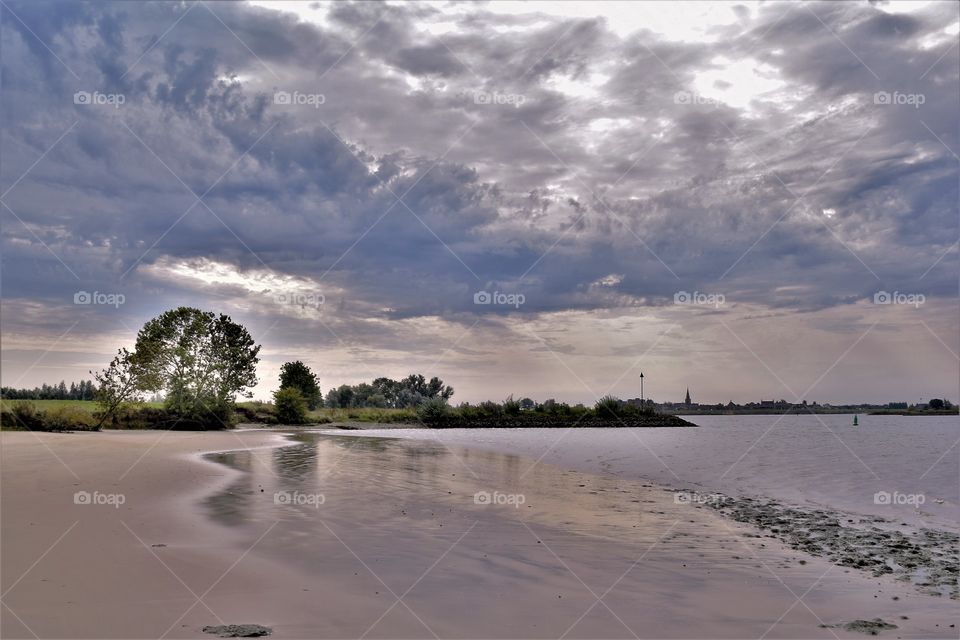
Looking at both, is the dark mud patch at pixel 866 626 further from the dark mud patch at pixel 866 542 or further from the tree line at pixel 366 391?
the tree line at pixel 366 391

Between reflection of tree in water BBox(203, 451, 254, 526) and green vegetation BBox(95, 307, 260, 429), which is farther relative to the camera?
green vegetation BBox(95, 307, 260, 429)

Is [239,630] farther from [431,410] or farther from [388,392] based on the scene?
[388,392]

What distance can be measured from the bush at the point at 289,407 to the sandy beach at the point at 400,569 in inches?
1438

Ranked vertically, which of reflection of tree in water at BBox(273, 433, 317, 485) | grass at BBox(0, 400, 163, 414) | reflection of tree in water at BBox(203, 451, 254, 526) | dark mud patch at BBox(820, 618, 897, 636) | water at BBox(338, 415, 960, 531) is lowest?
water at BBox(338, 415, 960, 531)

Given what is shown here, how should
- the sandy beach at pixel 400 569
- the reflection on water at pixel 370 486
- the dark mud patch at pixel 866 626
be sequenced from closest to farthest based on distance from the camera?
the sandy beach at pixel 400 569 < the dark mud patch at pixel 866 626 < the reflection on water at pixel 370 486

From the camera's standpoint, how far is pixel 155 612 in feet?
18.5

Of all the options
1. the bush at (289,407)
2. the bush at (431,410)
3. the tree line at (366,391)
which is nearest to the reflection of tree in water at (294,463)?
the bush at (289,407)

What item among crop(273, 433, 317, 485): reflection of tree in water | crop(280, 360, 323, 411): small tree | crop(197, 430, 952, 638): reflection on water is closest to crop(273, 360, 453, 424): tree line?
crop(280, 360, 323, 411): small tree

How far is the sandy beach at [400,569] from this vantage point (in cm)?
577

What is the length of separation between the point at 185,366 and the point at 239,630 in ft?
121

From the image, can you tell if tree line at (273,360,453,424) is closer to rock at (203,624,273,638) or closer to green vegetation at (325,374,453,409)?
green vegetation at (325,374,453,409)

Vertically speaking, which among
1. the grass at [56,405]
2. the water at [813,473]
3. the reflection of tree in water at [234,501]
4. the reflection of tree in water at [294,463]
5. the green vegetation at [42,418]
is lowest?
the water at [813,473]

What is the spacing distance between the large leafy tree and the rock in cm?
3321

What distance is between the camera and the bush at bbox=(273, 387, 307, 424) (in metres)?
50.1
